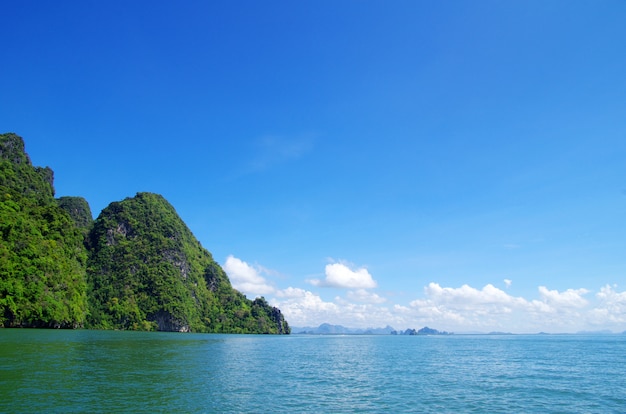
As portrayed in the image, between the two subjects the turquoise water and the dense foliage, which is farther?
the dense foliage

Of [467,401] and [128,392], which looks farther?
[467,401]

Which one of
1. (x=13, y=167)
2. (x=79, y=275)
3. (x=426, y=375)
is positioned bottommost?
(x=426, y=375)

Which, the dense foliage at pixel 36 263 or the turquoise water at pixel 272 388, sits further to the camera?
the dense foliage at pixel 36 263

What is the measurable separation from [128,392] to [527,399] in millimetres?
31681

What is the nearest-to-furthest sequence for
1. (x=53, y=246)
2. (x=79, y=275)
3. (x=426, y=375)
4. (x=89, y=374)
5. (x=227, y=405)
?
(x=227, y=405) < (x=89, y=374) < (x=426, y=375) < (x=53, y=246) < (x=79, y=275)

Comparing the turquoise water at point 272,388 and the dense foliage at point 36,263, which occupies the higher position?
the dense foliage at point 36,263

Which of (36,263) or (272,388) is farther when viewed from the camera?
(36,263)

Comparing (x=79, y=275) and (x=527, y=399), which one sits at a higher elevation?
(x=79, y=275)

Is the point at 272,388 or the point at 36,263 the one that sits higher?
the point at 36,263

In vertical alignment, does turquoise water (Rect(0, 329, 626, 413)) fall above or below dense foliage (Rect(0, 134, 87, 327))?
below

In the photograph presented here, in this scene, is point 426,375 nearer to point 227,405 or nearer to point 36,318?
point 227,405

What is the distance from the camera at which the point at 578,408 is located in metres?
30.3

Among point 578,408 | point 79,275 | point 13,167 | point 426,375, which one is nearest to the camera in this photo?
point 578,408

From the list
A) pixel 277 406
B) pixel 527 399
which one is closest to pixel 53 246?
pixel 277 406
